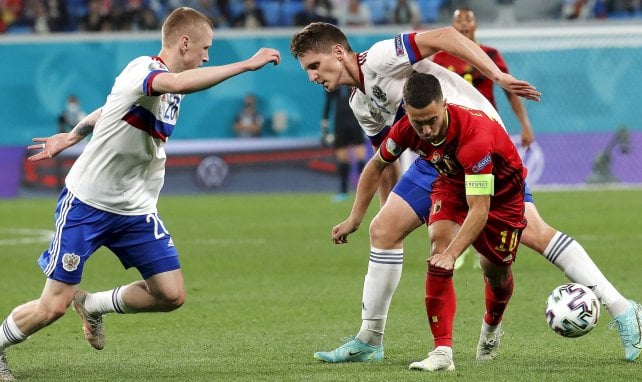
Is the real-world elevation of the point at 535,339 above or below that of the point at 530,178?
above

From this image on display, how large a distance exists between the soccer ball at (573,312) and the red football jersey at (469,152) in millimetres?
550

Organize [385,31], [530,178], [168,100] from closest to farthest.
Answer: [168,100]
[530,178]
[385,31]

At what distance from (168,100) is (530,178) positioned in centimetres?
1708

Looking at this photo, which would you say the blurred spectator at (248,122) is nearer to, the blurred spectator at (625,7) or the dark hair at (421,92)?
the blurred spectator at (625,7)

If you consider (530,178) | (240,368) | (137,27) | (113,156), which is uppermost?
(113,156)

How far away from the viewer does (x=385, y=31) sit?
2466 cm

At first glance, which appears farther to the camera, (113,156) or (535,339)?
(535,339)

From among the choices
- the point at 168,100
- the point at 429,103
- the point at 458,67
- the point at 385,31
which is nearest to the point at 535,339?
the point at 429,103

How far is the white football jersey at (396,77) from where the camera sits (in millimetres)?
6703

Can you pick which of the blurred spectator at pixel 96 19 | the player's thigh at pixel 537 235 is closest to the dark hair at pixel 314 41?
the player's thigh at pixel 537 235

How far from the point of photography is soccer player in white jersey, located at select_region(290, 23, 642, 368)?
6676 millimetres

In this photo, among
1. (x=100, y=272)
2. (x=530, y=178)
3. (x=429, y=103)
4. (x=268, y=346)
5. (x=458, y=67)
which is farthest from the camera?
(x=530, y=178)

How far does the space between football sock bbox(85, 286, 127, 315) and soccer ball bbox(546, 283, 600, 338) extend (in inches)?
96.7

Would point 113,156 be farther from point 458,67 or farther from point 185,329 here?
point 458,67
